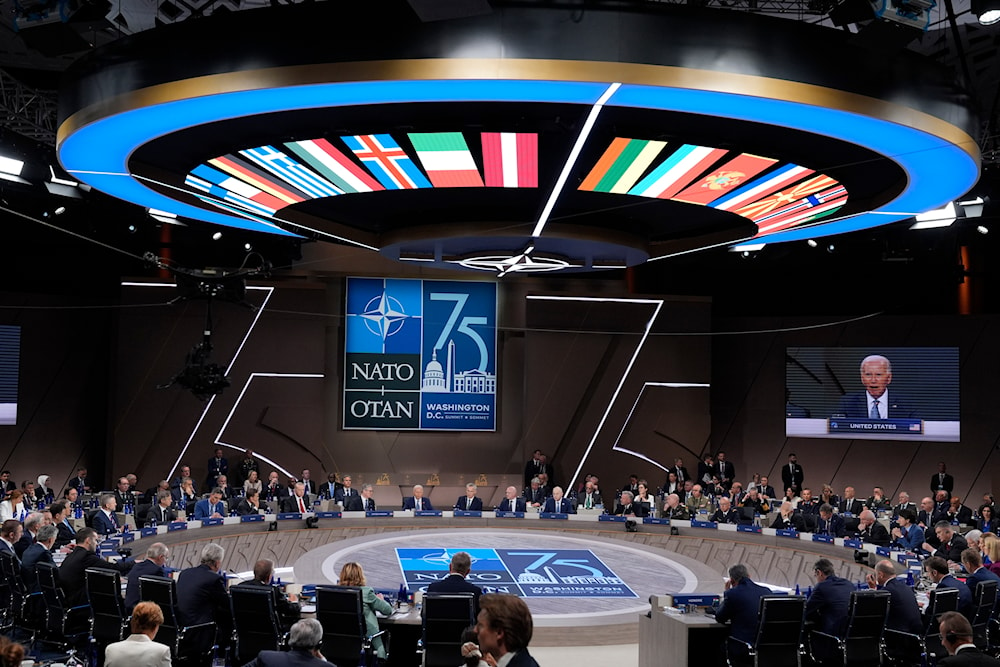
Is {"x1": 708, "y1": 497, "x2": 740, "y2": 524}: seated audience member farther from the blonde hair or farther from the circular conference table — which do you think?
the blonde hair

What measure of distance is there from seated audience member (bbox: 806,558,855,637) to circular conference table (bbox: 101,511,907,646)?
86.3 inches

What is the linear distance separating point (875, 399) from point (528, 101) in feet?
50.1

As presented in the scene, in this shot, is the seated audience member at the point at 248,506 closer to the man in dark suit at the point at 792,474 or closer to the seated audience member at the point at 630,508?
the seated audience member at the point at 630,508

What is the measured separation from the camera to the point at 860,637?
23.7ft

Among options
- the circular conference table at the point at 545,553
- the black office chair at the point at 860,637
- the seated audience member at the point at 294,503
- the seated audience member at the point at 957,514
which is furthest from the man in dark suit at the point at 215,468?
the seated audience member at the point at 957,514

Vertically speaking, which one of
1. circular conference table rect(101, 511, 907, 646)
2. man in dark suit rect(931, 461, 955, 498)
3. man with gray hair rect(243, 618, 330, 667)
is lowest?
circular conference table rect(101, 511, 907, 646)

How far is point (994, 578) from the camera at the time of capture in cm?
797

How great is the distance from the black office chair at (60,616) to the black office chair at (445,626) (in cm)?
297

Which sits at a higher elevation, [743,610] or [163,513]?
[743,610]

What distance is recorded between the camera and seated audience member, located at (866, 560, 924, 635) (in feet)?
24.6

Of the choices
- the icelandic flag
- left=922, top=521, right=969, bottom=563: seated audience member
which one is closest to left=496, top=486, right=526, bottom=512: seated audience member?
left=922, top=521, right=969, bottom=563: seated audience member

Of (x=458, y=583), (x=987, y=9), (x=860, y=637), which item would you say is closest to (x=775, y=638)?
(x=860, y=637)

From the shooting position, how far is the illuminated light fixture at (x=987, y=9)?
7900 mm

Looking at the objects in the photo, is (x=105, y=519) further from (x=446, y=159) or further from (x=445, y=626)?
(x=446, y=159)
